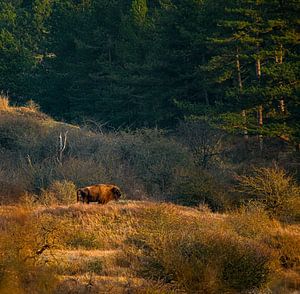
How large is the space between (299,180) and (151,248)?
1781 centimetres

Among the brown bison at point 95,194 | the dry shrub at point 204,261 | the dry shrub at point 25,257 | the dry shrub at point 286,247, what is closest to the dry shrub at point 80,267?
the dry shrub at point 25,257

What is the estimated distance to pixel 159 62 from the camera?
50.6m

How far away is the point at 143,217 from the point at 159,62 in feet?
83.3

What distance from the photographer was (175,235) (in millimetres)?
19594

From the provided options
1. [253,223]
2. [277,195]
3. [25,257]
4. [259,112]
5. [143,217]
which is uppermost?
[25,257]

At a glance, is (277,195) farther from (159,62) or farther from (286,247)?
(159,62)

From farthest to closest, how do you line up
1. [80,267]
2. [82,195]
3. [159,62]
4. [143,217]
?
[159,62] → [82,195] → [143,217] → [80,267]

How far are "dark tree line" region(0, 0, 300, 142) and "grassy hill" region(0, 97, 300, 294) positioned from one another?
3000mm

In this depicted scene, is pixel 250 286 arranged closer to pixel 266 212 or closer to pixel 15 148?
pixel 266 212

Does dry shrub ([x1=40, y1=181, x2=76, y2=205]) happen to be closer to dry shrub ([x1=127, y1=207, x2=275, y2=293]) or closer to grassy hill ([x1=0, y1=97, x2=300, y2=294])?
grassy hill ([x1=0, y1=97, x2=300, y2=294])

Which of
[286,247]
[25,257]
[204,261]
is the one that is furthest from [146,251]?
[286,247]

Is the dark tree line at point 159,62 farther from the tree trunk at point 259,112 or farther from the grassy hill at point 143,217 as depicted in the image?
the grassy hill at point 143,217

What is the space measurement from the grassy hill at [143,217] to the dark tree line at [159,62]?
118 inches

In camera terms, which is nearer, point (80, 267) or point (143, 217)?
point (80, 267)
